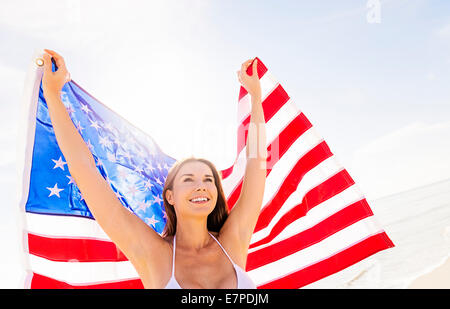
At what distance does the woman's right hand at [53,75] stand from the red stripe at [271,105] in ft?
7.83

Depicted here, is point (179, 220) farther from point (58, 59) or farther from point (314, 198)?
point (314, 198)

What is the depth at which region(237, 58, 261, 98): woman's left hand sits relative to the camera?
4.27m

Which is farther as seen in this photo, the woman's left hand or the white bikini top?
the woman's left hand

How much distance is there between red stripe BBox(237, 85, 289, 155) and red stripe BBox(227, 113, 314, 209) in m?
0.26

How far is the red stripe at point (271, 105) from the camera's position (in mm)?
5242

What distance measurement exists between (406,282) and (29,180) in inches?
445

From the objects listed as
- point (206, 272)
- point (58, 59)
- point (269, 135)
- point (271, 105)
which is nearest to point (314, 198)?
point (269, 135)

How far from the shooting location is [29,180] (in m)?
3.86

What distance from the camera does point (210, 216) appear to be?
373cm

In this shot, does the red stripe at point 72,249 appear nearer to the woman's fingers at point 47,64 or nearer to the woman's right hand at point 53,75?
the woman's right hand at point 53,75

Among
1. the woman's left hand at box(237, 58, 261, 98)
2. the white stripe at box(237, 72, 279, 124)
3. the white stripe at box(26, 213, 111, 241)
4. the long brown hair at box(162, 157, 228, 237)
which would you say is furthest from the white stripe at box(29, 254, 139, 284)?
the white stripe at box(237, 72, 279, 124)

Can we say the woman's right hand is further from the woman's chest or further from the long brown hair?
the woman's chest

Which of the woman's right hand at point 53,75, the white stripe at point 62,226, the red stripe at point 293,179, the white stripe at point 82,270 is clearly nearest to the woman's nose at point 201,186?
the woman's right hand at point 53,75
